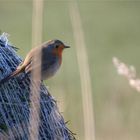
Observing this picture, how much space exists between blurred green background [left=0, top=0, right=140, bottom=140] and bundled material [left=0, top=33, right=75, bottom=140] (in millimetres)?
569

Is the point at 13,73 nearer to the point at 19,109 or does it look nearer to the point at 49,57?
the point at 19,109

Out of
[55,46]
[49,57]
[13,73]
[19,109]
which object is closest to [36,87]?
[13,73]

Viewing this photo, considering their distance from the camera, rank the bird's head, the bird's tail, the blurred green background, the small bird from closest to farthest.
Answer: the bird's tail
the small bird
the bird's head
the blurred green background

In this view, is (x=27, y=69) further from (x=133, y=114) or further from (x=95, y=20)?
(x=95, y=20)

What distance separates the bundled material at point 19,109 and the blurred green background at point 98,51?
0.57 metres

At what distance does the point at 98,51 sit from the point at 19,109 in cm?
1195

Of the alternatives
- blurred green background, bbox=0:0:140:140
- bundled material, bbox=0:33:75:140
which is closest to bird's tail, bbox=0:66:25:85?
bundled material, bbox=0:33:75:140

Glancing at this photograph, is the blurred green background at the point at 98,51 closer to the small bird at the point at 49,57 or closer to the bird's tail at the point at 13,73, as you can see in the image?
the small bird at the point at 49,57

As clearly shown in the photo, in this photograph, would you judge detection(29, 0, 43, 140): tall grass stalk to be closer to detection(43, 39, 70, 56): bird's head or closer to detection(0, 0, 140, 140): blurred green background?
detection(0, 0, 140, 140): blurred green background

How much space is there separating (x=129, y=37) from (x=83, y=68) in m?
13.0

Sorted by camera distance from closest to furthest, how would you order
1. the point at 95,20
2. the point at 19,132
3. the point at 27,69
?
the point at 19,132 → the point at 27,69 → the point at 95,20

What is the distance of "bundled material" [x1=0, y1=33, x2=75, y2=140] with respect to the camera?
775 centimetres

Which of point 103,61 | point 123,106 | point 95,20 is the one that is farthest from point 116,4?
point 123,106

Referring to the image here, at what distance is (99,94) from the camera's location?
16.0 m
